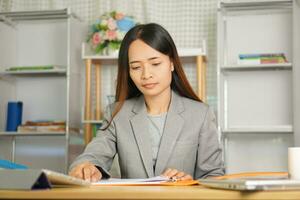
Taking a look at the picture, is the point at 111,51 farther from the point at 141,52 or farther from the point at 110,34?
the point at 141,52

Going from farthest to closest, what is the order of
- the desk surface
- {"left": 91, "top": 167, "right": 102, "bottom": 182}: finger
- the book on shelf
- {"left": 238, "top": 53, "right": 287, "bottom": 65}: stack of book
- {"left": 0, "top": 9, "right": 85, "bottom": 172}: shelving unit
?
{"left": 0, "top": 9, "right": 85, "bottom": 172}: shelving unit, the book on shelf, {"left": 238, "top": 53, "right": 287, "bottom": 65}: stack of book, {"left": 91, "top": 167, "right": 102, "bottom": 182}: finger, the desk surface

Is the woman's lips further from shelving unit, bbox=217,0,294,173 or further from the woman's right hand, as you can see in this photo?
shelving unit, bbox=217,0,294,173

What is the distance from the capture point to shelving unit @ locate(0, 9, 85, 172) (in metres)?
3.78

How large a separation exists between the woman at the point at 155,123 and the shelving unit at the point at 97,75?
1370 mm

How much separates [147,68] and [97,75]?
186cm

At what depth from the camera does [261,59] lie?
3.33 meters

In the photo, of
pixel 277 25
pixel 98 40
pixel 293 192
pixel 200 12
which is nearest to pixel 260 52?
pixel 277 25

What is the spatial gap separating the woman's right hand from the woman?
9.5 inches

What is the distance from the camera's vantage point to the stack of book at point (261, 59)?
10.9 feet

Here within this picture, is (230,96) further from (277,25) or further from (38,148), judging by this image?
(38,148)

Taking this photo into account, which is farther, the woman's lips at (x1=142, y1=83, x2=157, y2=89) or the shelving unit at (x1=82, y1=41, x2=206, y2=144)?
the shelving unit at (x1=82, y1=41, x2=206, y2=144)

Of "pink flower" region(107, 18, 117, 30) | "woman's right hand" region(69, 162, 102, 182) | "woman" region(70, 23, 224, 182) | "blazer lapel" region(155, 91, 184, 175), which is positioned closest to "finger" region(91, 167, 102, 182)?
"woman's right hand" region(69, 162, 102, 182)

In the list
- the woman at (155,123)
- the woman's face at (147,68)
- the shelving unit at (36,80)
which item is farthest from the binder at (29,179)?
the shelving unit at (36,80)

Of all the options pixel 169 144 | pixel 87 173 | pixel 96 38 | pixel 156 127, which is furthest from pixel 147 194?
pixel 96 38
